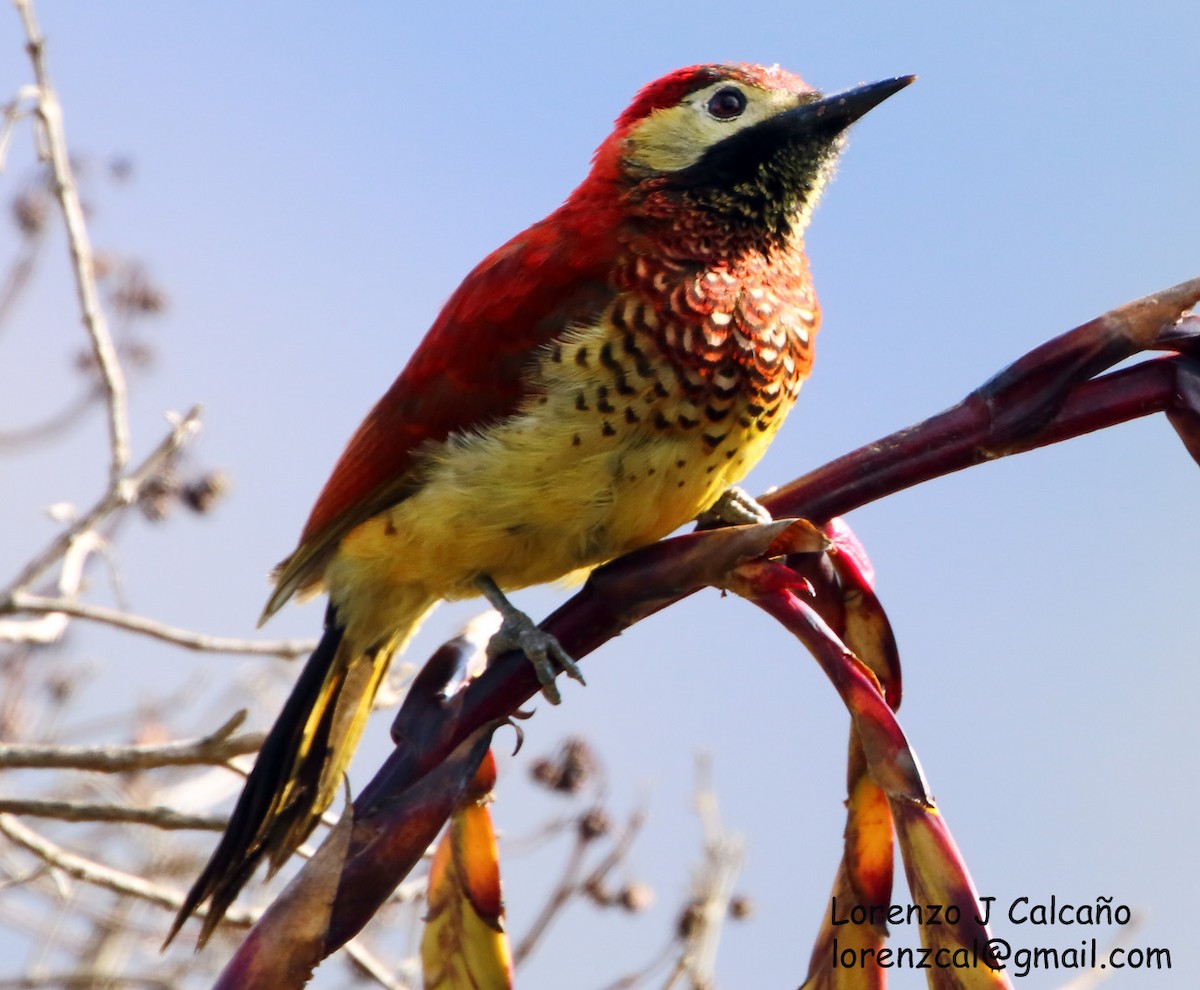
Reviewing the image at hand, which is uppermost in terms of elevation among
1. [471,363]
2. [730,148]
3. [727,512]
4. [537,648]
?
[730,148]

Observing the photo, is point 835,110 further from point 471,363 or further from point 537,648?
point 537,648

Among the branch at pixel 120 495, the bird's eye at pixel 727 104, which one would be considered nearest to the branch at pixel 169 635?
the branch at pixel 120 495

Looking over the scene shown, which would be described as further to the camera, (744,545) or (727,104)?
(727,104)

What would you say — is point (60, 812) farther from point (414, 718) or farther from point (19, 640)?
point (414, 718)

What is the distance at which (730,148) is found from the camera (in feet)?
8.86

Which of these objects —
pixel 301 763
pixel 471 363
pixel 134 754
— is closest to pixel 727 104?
pixel 471 363

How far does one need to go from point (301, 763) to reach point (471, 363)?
71 cm

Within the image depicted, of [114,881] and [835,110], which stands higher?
[835,110]

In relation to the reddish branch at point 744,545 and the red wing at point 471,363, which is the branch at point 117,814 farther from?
the reddish branch at point 744,545

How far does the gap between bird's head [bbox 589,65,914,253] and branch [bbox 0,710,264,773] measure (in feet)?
3.64

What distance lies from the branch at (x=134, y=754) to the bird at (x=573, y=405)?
0.18 feet

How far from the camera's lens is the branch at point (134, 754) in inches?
87.0

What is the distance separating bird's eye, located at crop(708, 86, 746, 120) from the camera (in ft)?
9.12

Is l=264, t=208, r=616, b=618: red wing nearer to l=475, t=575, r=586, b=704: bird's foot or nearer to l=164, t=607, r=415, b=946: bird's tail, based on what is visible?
l=164, t=607, r=415, b=946: bird's tail
